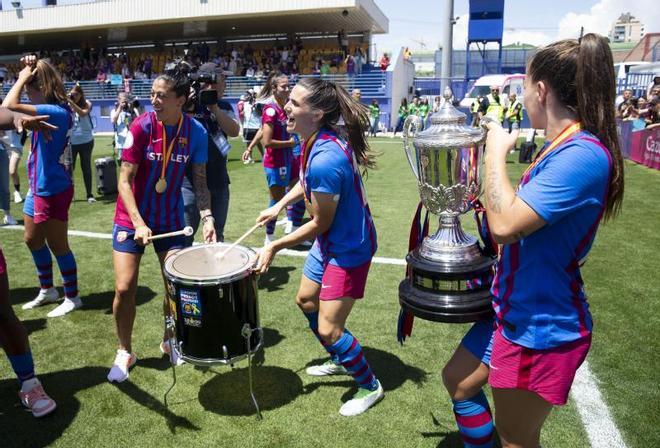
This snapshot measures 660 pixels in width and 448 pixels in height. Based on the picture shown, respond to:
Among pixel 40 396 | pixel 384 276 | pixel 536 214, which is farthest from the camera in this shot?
pixel 384 276

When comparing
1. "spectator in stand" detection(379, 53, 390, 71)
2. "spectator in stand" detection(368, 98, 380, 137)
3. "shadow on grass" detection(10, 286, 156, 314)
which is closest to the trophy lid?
"shadow on grass" detection(10, 286, 156, 314)

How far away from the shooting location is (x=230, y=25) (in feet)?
108

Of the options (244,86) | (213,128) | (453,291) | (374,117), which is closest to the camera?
(453,291)

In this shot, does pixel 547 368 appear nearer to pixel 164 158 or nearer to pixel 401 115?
pixel 164 158

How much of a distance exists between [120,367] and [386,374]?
185cm

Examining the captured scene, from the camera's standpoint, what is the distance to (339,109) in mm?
2943

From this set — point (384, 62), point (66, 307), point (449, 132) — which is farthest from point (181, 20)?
point (449, 132)

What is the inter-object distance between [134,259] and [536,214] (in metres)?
2.67

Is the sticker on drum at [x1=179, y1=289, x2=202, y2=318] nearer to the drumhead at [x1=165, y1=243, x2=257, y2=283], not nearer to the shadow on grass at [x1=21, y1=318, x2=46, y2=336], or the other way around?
the drumhead at [x1=165, y1=243, x2=257, y2=283]

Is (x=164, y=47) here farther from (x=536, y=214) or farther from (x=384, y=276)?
(x=536, y=214)

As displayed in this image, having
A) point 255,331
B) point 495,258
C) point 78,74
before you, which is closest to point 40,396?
point 255,331

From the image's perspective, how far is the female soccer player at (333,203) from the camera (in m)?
2.78

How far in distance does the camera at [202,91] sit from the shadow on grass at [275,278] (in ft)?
6.28

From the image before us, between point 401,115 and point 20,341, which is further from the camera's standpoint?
point 401,115
